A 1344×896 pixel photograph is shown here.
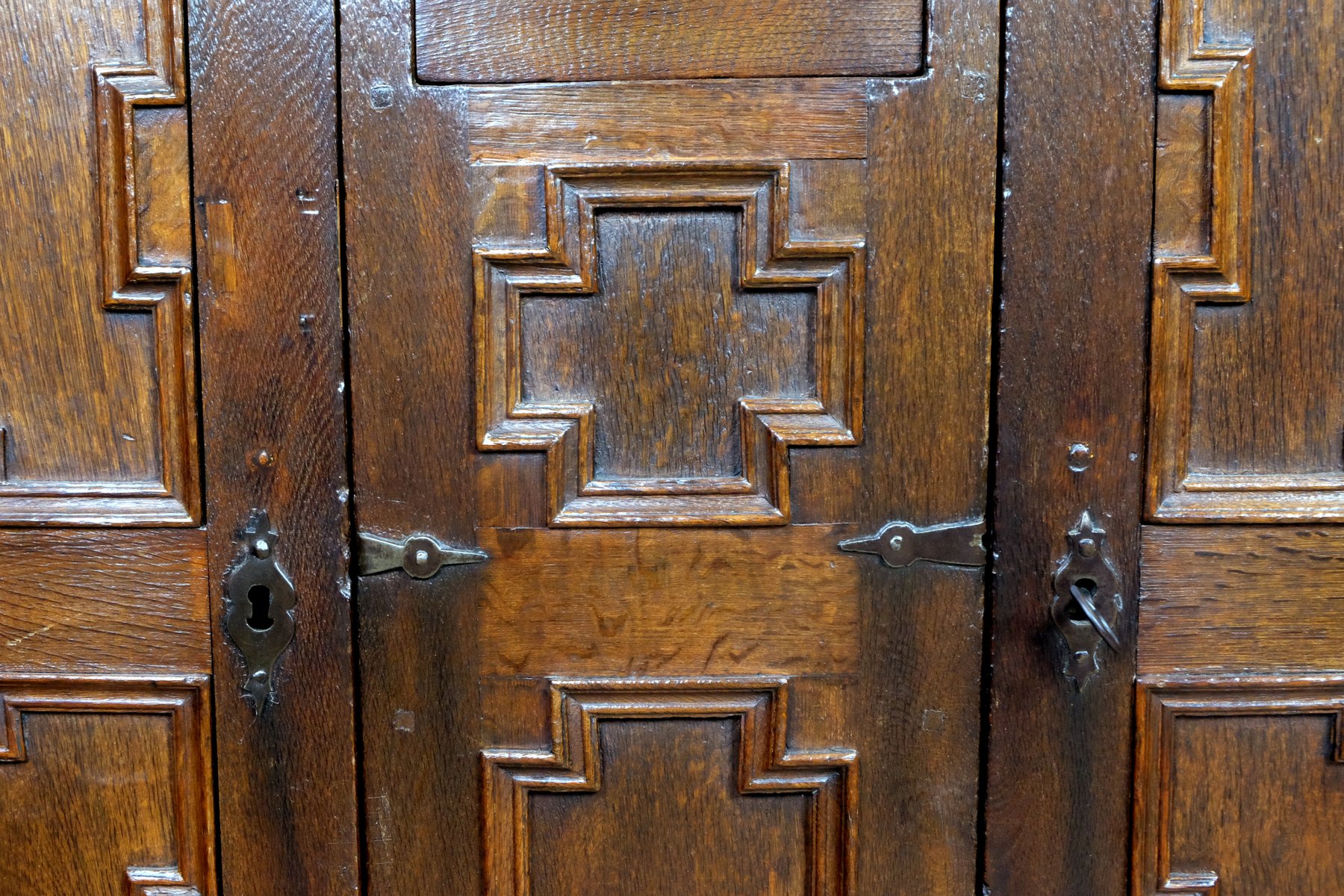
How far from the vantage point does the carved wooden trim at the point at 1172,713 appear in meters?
0.80

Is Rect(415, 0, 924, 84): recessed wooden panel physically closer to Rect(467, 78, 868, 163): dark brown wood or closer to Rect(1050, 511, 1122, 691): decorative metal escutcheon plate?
Rect(467, 78, 868, 163): dark brown wood

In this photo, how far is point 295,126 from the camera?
78 cm

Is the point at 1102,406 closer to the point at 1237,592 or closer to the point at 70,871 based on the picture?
the point at 1237,592

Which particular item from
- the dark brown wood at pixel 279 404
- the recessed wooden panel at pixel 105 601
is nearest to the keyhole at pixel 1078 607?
the dark brown wood at pixel 279 404

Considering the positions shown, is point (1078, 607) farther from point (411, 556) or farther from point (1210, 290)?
point (411, 556)

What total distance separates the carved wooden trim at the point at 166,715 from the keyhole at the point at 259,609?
0.07 meters

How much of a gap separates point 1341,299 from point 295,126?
2.95ft

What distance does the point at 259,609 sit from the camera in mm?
817

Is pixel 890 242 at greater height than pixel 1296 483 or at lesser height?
greater

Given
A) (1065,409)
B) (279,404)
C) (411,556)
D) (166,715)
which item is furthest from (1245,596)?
(166,715)

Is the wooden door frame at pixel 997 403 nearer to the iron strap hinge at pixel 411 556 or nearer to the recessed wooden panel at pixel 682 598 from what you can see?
the iron strap hinge at pixel 411 556

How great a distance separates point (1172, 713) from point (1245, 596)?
12cm

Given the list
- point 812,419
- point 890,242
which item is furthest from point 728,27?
point 812,419

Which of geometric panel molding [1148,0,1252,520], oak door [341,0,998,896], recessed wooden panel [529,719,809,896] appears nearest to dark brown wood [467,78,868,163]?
oak door [341,0,998,896]
